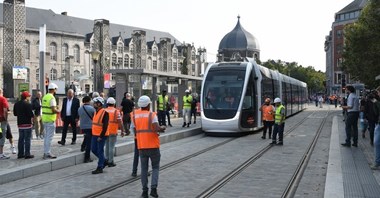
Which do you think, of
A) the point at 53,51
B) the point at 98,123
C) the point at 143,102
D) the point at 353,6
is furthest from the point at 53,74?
the point at 143,102

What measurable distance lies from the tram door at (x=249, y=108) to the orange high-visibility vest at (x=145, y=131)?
10942 mm

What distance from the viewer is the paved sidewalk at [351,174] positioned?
7.81 meters

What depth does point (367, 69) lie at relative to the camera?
1275 inches

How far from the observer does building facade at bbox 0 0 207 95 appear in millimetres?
75875

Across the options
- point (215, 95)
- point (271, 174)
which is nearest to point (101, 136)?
point (271, 174)

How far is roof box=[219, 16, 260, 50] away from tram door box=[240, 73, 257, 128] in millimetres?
100652

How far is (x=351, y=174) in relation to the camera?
9672 mm

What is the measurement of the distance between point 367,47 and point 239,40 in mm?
88137

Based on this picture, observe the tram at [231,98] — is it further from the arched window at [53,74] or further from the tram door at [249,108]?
the arched window at [53,74]

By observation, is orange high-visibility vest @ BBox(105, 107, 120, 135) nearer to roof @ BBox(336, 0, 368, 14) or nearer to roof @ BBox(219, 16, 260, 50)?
roof @ BBox(336, 0, 368, 14)

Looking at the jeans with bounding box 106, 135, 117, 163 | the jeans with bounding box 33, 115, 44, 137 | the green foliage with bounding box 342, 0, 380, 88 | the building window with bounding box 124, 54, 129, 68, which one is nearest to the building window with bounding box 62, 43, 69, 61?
the building window with bounding box 124, 54, 129, 68

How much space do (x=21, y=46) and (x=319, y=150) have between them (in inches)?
2251

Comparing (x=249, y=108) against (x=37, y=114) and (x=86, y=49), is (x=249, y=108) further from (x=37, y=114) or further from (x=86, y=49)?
(x=86, y=49)

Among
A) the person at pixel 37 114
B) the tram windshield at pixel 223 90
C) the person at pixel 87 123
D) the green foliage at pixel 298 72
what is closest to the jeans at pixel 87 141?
the person at pixel 87 123
